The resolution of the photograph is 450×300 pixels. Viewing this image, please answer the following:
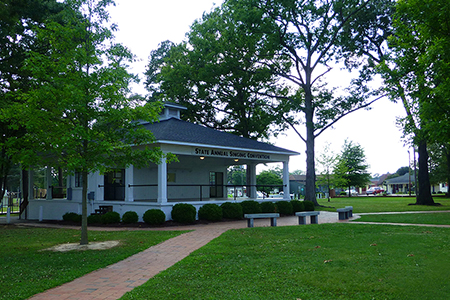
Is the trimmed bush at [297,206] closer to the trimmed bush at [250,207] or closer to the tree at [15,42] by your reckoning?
the trimmed bush at [250,207]

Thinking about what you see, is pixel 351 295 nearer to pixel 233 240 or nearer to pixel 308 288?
pixel 308 288

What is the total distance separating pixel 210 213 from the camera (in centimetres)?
A: 1784

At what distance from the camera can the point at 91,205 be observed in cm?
1994

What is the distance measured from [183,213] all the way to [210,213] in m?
1.52

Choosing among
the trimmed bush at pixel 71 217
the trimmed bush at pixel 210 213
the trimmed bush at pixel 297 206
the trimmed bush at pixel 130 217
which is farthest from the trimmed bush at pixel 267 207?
the trimmed bush at pixel 71 217

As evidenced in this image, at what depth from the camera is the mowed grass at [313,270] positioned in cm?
574

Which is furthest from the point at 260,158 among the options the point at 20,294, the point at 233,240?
the point at 20,294

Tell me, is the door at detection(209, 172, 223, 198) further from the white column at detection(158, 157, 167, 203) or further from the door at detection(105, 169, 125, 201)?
the white column at detection(158, 157, 167, 203)

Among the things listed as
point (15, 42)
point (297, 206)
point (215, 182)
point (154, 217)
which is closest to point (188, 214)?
point (154, 217)

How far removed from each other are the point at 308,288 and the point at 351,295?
69 centimetres

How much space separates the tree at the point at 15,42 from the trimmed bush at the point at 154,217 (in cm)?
680

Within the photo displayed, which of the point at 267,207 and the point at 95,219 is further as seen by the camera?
the point at 267,207

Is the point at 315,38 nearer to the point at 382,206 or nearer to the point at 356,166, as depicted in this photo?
the point at 382,206

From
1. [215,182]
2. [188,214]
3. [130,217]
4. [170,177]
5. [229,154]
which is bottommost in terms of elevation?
[130,217]
